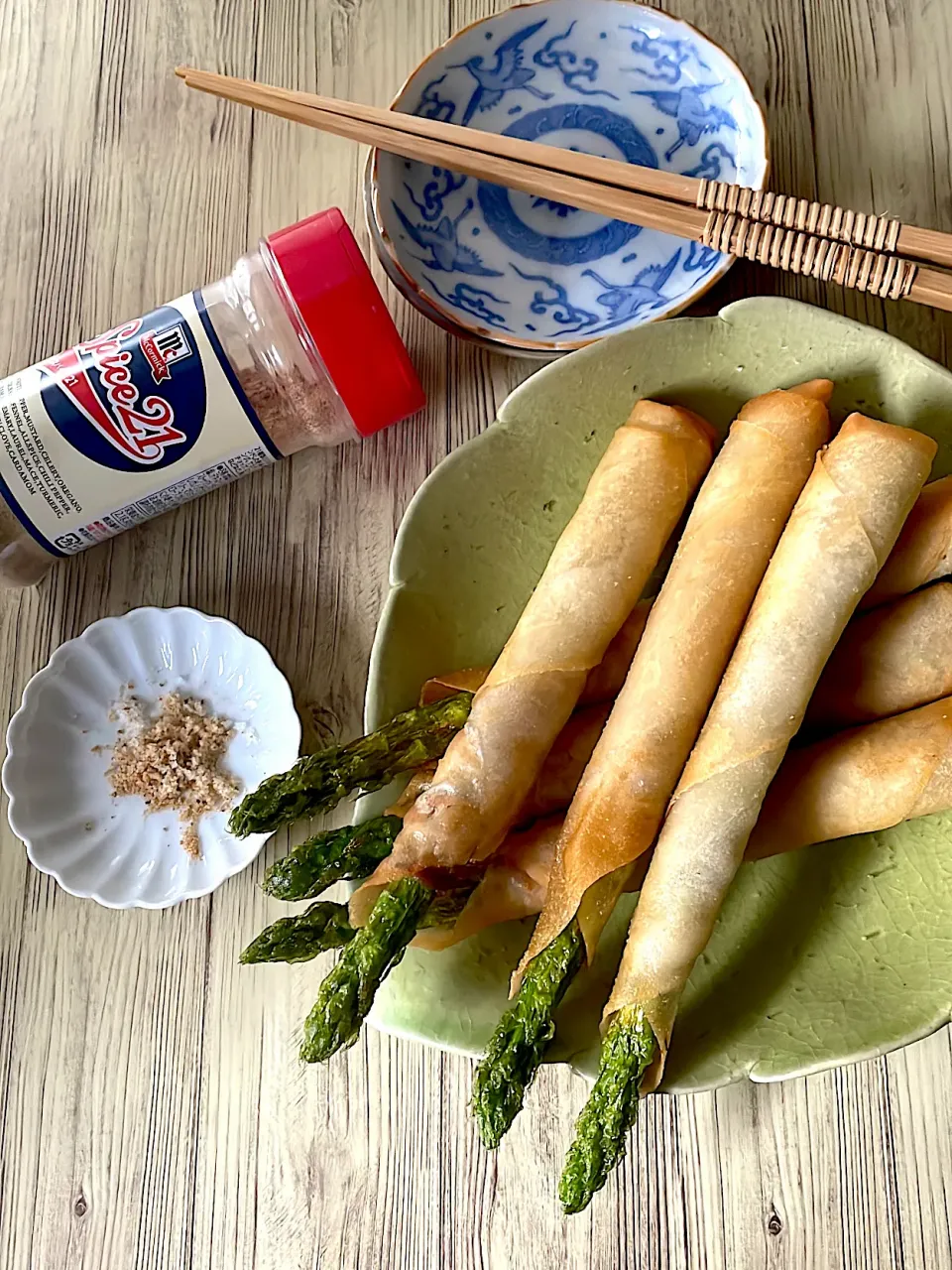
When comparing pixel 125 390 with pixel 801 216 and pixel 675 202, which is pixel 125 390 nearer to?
pixel 675 202

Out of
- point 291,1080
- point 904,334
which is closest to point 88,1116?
point 291,1080

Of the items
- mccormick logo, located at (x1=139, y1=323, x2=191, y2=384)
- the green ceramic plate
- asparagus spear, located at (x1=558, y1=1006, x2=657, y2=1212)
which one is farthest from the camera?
Answer: mccormick logo, located at (x1=139, y1=323, x2=191, y2=384)

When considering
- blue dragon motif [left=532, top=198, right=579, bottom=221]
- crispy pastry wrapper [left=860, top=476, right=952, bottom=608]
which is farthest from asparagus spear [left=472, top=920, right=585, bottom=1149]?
blue dragon motif [left=532, top=198, right=579, bottom=221]

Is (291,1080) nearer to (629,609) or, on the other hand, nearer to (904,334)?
(629,609)

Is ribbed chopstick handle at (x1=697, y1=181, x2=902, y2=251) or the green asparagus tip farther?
ribbed chopstick handle at (x1=697, y1=181, x2=902, y2=251)

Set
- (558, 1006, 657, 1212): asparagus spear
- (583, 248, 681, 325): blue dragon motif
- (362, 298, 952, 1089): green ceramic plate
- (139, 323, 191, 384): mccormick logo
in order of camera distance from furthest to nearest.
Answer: (583, 248, 681, 325): blue dragon motif, (139, 323, 191, 384): mccormick logo, (362, 298, 952, 1089): green ceramic plate, (558, 1006, 657, 1212): asparagus spear

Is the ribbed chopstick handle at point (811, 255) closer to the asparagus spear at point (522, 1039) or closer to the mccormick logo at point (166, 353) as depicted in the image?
the mccormick logo at point (166, 353)

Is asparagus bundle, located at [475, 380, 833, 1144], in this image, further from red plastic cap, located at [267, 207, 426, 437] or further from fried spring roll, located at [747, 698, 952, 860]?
red plastic cap, located at [267, 207, 426, 437]
